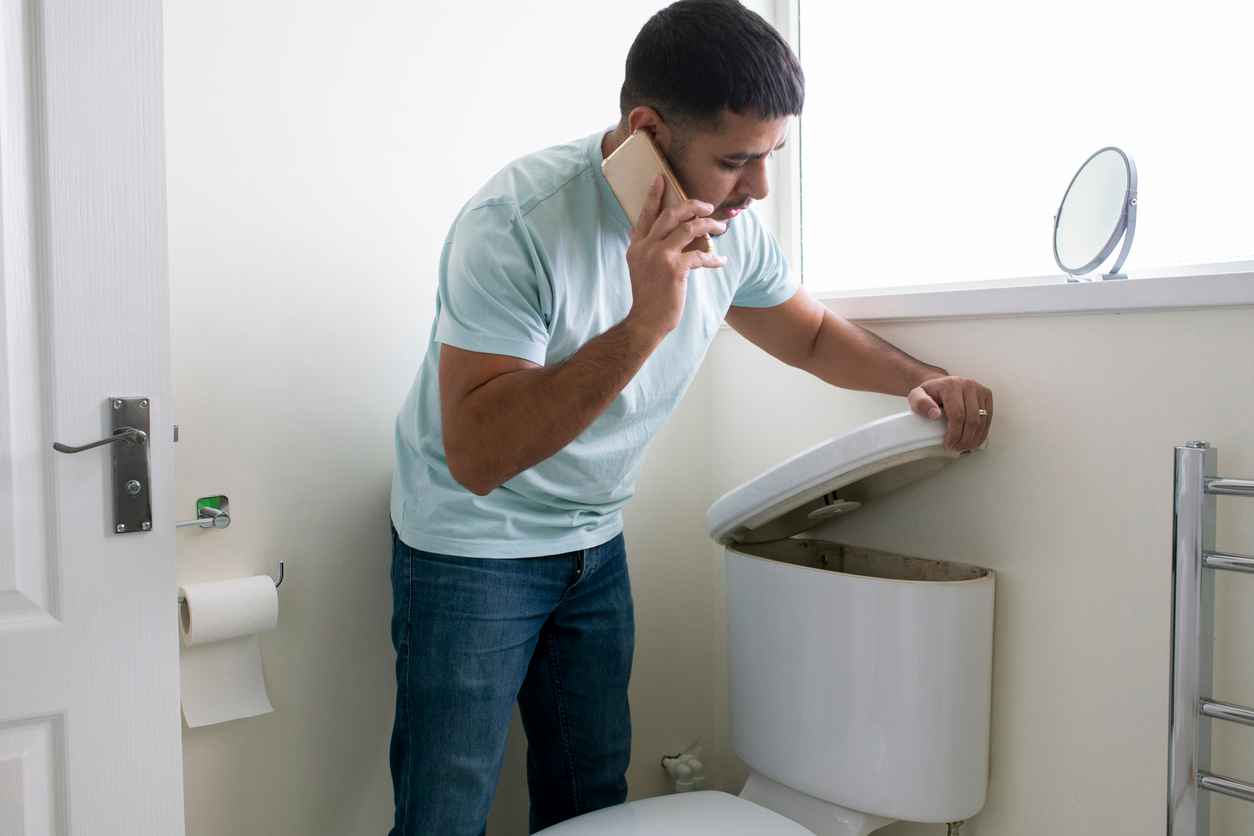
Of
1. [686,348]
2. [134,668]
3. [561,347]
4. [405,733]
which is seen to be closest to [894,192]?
[686,348]

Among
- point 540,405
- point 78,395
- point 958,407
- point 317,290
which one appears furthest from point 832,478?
point 78,395

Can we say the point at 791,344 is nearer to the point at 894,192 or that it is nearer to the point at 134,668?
the point at 894,192

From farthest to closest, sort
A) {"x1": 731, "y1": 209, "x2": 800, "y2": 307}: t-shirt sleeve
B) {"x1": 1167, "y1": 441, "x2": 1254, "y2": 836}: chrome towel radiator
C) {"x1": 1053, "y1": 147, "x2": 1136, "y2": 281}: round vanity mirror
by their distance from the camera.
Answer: {"x1": 731, "y1": 209, "x2": 800, "y2": 307}: t-shirt sleeve → {"x1": 1053, "y1": 147, "x2": 1136, "y2": 281}: round vanity mirror → {"x1": 1167, "y1": 441, "x2": 1254, "y2": 836}: chrome towel radiator

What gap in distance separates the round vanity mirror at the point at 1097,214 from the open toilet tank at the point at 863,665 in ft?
0.88

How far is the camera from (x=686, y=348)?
4.09 feet

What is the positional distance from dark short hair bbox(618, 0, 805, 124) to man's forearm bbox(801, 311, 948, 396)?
36 centimetres

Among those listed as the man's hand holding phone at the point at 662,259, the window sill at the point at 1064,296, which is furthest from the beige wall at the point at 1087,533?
the man's hand holding phone at the point at 662,259

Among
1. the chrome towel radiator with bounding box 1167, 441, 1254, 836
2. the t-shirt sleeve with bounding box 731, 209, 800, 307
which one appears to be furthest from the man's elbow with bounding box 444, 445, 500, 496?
the chrome towel radiator with bounding box 1167, 441, 1254, 836

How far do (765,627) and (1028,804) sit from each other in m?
0.39

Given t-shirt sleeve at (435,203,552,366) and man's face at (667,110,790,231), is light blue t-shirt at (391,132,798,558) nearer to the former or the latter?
t-shirt sleeve at (435,203,552,366)

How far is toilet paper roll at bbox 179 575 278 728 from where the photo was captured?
1191mm

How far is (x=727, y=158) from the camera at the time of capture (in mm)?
1065

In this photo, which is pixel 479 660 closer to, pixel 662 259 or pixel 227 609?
pixel 227 609

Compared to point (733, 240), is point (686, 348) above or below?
below
